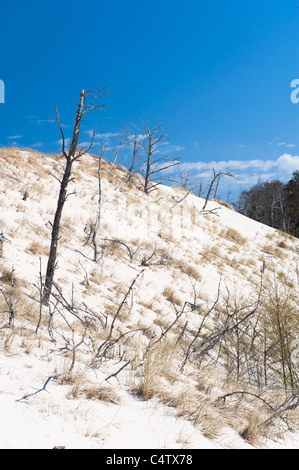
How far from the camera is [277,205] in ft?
137

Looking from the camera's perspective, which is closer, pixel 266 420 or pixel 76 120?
pixel 266 420

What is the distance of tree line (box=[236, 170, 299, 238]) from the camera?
33812 millimetres

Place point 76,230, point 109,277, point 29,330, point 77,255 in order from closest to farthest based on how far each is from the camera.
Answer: point 29,330
point 109,277
point 77,255
point 76,230

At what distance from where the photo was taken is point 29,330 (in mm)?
3311

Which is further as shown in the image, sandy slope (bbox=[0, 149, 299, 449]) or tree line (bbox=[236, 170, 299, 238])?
tree line (bbox=[236, 170, 299, 238])

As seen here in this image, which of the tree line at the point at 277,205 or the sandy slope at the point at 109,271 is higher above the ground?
the tree line at the point at 277,205

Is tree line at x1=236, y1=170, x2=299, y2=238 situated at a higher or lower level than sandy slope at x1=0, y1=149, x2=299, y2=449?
higher

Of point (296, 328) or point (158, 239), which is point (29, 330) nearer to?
point (296, 328)

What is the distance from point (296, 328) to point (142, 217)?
10.1 metres

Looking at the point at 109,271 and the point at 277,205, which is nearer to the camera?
the point at 109,271

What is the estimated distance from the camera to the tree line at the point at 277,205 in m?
33.8

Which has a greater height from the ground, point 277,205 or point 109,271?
point 277,205

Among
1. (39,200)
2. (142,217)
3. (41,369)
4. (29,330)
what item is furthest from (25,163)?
(41,369)

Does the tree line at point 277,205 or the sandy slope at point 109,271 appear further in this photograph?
the tree line at point 277,205
